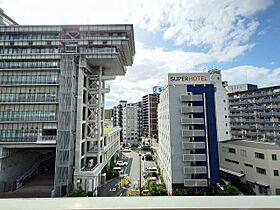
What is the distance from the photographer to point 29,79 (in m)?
13.7

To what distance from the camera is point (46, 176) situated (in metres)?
17.6

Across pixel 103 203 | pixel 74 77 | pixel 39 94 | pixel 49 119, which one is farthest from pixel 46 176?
pixel 103 203

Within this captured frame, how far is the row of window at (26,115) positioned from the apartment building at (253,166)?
14341 millimetres

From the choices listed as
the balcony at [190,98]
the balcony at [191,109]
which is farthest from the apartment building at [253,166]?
the balcony at [190,98]

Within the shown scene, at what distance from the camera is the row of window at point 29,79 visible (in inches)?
537

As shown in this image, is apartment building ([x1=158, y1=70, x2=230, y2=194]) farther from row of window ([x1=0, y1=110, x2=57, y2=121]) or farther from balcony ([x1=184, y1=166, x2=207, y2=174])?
row of window ([x1=0, y1=110, x2=57, y2=121])

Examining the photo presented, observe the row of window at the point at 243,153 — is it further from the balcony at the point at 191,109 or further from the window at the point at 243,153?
the balcony at the point at 191,109

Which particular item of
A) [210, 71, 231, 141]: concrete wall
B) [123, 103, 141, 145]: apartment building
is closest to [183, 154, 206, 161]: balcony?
[210, 71, 231, 141]: concrete wall

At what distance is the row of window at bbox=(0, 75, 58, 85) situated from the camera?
13.6 metres

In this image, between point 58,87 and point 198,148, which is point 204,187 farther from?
point 58,87

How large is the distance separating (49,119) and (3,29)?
804 centimetres

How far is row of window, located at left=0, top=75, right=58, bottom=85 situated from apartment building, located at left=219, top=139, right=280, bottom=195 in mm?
15233

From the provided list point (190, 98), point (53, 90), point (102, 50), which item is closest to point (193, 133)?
point (190, 98)

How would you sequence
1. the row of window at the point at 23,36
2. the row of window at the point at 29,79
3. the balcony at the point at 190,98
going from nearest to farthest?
1. the balcony at the point at 190,98
2. the row of window at the point at 29,79
3. the row of window at the point at 23,36
